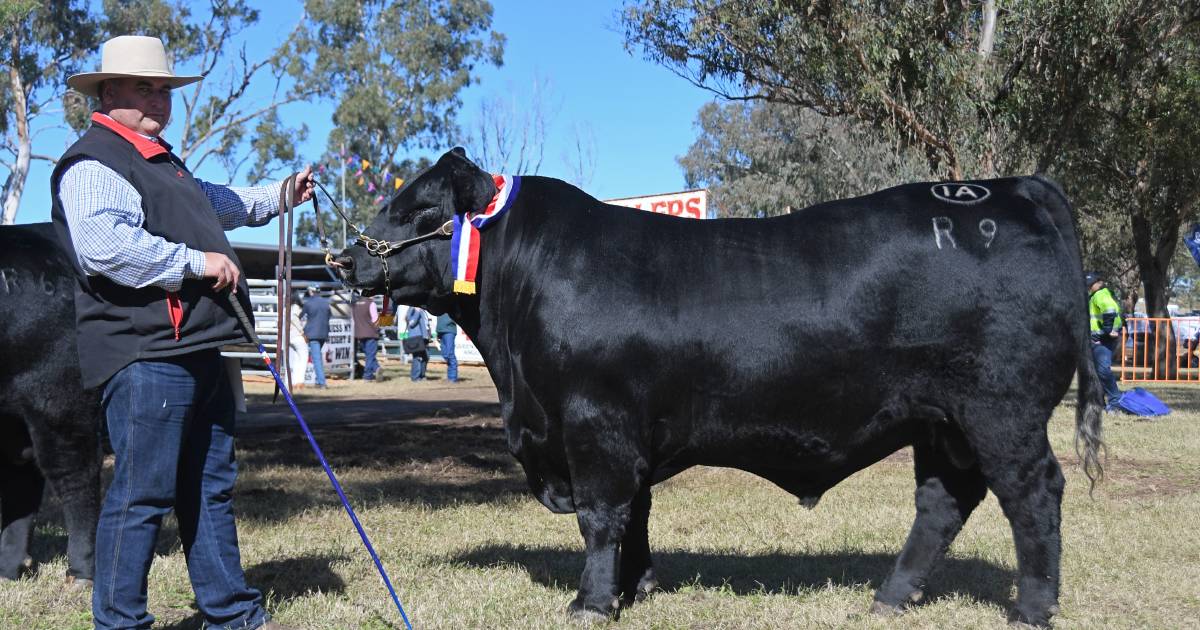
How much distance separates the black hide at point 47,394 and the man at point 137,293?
1.31 m

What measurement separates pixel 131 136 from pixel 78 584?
2349 mm

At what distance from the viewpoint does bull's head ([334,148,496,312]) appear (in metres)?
4.55

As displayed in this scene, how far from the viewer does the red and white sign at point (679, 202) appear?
40.4 feet

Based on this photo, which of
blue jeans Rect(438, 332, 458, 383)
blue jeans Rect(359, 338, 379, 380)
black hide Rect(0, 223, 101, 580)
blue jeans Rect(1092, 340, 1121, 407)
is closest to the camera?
black hide Rect(0, 223, 101, 580)

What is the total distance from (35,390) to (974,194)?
4341 millimetres

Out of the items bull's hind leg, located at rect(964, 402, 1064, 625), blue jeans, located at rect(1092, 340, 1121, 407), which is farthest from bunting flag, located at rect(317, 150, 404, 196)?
bull's hind leg, located at rect(964, 402, 1064, 625)

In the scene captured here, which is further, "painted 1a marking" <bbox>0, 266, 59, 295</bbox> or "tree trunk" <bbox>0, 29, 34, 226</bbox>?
"tree trunk" <bbox>0, 29, 34, 226</bbox>

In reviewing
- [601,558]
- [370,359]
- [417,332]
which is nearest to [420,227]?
[601,558]

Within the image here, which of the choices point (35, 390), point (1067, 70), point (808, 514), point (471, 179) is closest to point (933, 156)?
point (1067, 70)

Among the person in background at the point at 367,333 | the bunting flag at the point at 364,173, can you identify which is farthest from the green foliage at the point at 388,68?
the person in background at the point at 367,333

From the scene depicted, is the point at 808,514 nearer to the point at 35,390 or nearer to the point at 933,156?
the point at 35,390

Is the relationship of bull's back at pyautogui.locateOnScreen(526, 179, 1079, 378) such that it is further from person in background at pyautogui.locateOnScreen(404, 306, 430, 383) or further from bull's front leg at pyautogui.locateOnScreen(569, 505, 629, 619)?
person in background at pyautogui.locateOnScreen(404, 306, 430, 383)

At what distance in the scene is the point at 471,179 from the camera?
458 cm

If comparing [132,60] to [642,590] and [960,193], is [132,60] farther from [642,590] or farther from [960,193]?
[960,193]
